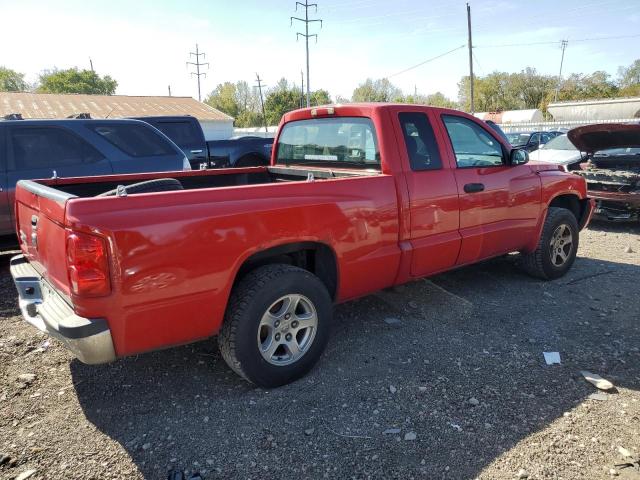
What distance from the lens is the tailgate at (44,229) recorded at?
97.9 inches

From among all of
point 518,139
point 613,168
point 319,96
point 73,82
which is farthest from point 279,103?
point 613,168

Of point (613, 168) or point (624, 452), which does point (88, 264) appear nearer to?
point (624, 452)

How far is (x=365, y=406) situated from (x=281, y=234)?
1216 mm

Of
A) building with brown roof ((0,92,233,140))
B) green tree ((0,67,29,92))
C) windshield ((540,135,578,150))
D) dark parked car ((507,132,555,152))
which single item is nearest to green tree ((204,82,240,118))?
green tree ((0,67,29,92))

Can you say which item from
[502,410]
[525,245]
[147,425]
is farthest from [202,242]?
[525,245]

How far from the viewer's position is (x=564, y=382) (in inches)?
127

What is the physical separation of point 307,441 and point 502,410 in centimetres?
125

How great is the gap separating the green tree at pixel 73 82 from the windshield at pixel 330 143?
236 ft

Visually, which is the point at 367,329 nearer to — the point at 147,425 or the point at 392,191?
the point at 392,191

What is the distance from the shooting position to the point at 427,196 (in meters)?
3.81

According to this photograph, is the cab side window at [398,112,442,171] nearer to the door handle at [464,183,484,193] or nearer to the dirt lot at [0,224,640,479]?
the door handle at [464,183,484,193]

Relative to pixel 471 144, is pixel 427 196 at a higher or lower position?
lower

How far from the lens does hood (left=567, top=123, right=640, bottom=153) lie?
23.3 ft

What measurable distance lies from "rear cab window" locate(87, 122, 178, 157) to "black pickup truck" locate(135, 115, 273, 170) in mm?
2907
